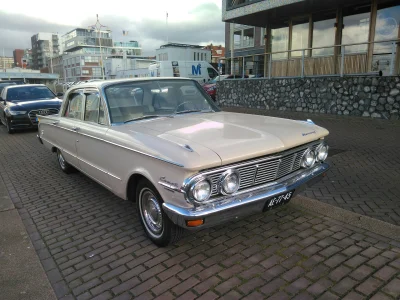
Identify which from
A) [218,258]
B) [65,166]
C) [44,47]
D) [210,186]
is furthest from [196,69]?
[44,47]

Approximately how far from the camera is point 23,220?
4.08m

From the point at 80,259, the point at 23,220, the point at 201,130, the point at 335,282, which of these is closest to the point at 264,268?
the point at 335,282

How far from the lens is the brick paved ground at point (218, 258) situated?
2.56m

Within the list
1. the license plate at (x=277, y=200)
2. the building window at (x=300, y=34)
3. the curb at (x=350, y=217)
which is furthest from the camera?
the building window at (x=300, y=34)

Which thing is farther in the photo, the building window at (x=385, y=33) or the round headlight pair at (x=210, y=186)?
the building window at (x=385, y=33)

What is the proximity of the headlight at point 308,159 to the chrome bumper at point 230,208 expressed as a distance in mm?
380

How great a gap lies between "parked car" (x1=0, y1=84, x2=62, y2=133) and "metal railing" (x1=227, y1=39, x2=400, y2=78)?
8.77 meters

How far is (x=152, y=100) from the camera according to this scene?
4082 mm

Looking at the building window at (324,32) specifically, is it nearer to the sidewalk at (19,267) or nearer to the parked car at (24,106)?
the parked car at (24,106)

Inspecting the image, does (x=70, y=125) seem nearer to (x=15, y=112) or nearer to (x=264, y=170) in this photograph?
(x=264, y=170)

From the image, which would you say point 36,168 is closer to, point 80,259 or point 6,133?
point 80,259

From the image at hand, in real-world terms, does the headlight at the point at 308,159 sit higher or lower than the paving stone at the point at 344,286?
higher

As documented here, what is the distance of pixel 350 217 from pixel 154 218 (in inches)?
88.3

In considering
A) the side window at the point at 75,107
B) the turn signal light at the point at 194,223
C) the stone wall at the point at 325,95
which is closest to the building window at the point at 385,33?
the stone wall at the point at 325,95
